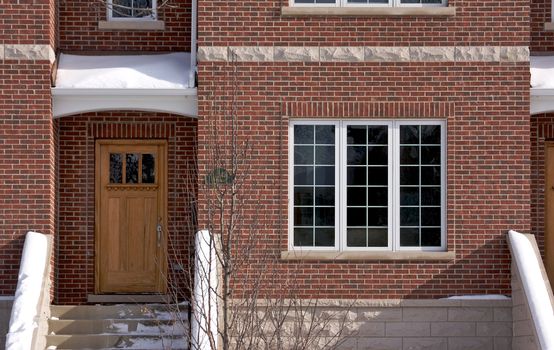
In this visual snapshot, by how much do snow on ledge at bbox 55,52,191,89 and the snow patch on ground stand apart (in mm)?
2072

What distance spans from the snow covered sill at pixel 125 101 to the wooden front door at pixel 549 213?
4.99 metres

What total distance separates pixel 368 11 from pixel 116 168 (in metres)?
4.16

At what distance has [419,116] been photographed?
14.2 metres

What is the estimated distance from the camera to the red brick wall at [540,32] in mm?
15391

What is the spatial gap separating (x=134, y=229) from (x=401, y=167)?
3878mm

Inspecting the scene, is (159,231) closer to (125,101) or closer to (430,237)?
(125,101)

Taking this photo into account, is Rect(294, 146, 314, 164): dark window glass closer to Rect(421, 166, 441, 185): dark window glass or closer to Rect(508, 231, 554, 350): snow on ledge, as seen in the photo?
Rect(421, 166, 441, 185): dark window glass

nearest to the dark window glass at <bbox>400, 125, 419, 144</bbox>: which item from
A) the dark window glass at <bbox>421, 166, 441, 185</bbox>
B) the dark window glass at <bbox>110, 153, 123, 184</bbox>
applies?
the dark window glass at <bbox>421, 166, 441, 185</bbox>

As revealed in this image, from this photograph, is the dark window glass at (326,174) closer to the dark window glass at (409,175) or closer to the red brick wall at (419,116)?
the red brick wall at (419,116)

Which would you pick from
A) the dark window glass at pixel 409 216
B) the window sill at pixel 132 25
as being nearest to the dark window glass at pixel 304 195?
the dark window glass at pixel 409 216

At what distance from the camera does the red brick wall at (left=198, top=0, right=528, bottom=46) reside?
14.3 metres

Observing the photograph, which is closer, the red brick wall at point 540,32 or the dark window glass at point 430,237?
the dark window glass at point 430,237

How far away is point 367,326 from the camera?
1403 cm

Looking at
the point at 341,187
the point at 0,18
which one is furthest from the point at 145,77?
the point at 341,187
